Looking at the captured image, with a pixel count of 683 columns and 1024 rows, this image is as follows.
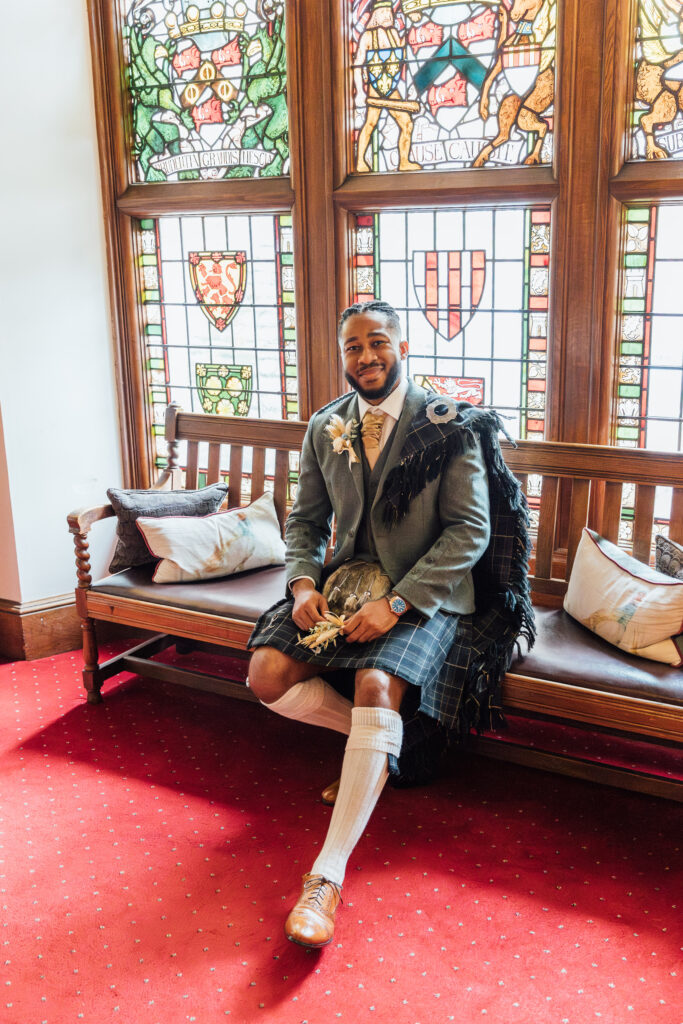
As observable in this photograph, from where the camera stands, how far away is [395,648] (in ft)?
8.16

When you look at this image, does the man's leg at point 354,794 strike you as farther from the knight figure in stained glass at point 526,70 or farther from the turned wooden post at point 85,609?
the knight figure in stained glass at point 526,70

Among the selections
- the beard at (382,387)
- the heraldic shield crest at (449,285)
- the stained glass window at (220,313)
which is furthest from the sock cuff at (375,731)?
the stained glass window at (220,313)

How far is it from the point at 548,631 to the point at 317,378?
144 cm

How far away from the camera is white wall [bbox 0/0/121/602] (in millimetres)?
3645

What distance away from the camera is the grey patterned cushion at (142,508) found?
11.1ft

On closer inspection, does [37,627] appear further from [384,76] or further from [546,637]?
[384,76]

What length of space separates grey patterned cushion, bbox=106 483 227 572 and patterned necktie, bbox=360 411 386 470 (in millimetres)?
951

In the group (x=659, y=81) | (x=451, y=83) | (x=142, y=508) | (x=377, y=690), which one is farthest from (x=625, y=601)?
(x=451, y=83)

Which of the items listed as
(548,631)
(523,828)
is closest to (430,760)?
(523,828)

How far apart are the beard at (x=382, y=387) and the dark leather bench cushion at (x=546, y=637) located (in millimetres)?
780

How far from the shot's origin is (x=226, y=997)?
2041 millimetres

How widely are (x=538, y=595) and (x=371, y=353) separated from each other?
3.26ft

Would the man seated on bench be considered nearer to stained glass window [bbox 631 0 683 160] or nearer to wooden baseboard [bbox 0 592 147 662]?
stained glass window [bbox 631 0 683 160]

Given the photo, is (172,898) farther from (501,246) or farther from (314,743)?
(501,246)
